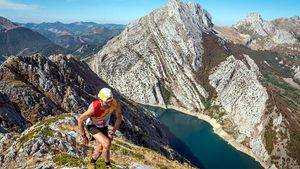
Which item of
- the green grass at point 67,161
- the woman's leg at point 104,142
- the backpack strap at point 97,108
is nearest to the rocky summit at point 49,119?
the green grass at point 67,161

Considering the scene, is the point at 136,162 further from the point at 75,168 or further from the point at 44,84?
the point at 44,84

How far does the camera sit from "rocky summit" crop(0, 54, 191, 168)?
4100cm

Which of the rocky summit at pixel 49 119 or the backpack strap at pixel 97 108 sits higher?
the backpack strap at pixel 97 108

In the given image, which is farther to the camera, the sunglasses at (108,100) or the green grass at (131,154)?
the green grass at (131,154)

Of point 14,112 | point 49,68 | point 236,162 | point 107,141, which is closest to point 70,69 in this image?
point 49,68

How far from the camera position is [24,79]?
114 m

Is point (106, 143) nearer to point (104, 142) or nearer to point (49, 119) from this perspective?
point (104, 142)

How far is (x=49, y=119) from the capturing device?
Result: 51.3 meters

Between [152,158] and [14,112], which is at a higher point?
[152,158]

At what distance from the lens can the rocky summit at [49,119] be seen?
41.0m

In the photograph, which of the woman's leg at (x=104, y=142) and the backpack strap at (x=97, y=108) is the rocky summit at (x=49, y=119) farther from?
the backpack strap at (x=97, y=108)

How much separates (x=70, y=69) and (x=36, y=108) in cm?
4807

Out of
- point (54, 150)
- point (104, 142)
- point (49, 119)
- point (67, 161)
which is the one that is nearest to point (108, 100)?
point (104, 142)

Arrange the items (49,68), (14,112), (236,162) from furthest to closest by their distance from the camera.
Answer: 1. (236,162)
2. (49,68)
3. (14,112)
